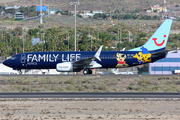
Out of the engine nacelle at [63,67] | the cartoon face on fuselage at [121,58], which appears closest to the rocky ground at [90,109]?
the engine nacelle at [63,67]

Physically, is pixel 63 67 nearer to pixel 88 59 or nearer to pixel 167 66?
pixel 88 59

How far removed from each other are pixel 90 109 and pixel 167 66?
154 feet

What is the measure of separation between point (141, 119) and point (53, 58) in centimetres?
2553

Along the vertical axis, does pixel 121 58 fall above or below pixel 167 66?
above

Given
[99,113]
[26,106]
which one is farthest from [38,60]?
[99,113]

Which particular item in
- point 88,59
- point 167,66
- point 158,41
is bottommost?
point 167,66

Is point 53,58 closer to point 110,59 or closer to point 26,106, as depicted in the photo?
point 110,59

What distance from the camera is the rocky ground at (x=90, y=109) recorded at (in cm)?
1952

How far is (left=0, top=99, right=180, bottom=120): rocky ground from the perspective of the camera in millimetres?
19516

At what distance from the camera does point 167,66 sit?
65000 millimetres

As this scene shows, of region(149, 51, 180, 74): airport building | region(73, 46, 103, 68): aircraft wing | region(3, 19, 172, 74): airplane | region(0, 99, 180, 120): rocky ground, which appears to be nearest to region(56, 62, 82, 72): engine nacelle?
region(3, 19, 172, 74): airplane

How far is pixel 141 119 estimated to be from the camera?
1908cm

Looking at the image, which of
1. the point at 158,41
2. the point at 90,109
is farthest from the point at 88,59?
the point at 90,109

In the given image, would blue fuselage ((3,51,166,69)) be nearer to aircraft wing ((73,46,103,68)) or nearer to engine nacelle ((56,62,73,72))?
aircraft wing ((73,46,103,68))
